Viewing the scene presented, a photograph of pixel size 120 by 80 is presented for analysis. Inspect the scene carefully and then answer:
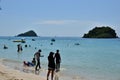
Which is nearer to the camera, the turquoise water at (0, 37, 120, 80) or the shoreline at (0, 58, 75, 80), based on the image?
the shoreline at (0, 58, 75, 80)

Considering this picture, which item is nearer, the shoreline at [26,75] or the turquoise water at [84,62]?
the shoreline at [26,75]

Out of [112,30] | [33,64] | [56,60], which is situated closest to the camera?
[56,60]

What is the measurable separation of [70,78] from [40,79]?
3307 millimetres

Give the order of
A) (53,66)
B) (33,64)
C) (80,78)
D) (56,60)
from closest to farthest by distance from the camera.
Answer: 1. (53,66)
2. (56,60)
3. (80,78)
4. (33,64)

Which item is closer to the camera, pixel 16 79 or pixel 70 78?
pixel 16 79

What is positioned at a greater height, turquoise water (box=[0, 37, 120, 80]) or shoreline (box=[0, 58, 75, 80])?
shoreline (box=[0, 58, 75, 80])

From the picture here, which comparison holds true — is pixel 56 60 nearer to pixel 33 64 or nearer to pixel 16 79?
pixel 16 79

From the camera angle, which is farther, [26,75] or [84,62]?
[84,62]

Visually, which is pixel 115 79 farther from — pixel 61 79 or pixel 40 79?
pixel 40 79

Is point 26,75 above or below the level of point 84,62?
above

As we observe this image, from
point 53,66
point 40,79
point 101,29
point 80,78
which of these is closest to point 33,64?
point 80,78

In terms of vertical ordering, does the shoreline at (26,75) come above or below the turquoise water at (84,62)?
above

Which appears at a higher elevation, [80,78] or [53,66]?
[53,66]

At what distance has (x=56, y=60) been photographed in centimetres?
1795
